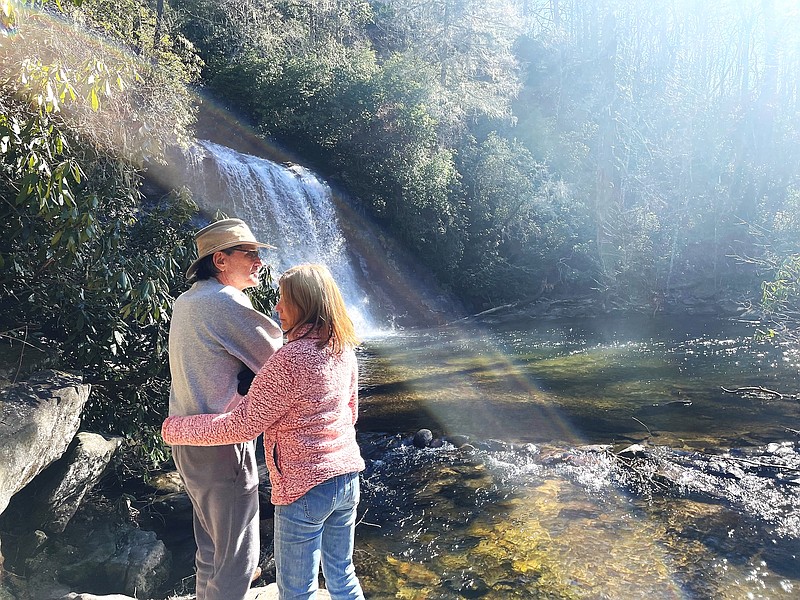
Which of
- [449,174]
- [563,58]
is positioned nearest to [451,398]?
[449,174]

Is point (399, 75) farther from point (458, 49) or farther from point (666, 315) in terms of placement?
point (666, 315)

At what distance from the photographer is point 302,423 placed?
6.75 ft

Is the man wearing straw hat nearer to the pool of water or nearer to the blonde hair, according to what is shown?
the blonde hair

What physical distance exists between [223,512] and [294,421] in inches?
18.8

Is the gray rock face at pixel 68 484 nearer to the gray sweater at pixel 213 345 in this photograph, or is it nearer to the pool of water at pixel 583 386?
the gray sweater at pixel 213 345

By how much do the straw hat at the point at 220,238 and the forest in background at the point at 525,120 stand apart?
406 cm

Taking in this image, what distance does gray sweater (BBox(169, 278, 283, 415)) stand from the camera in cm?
212

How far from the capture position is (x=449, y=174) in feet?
65.9

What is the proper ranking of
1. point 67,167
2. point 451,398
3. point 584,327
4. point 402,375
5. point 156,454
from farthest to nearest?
point 584,327
point 402,375
point 451,398
point 156,454
point 67,167

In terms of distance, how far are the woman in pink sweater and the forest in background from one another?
4502 mm

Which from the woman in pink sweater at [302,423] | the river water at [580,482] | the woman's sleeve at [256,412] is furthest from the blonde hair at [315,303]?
the river water at [580,482]

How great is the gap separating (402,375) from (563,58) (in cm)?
2283

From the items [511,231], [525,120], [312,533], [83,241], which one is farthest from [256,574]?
[525,120]

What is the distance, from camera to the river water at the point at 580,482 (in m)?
4.31
